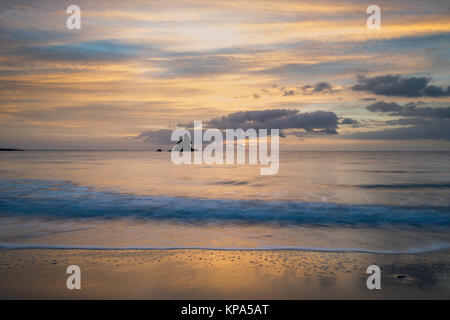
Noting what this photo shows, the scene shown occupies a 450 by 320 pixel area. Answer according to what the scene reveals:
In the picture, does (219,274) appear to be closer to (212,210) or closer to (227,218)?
(227,218)

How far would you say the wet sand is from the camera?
4.91 meters

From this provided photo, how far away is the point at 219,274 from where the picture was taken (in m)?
5.63

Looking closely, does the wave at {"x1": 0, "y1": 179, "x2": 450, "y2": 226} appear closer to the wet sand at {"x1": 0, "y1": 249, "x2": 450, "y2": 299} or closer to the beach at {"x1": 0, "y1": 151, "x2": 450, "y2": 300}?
the beach at {"x1": 0, "y1": 151, "x2": 450, "y2": 300}

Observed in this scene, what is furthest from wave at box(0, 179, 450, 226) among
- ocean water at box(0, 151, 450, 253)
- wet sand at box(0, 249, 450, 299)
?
wet sand at box(0, 249, 450, 299)

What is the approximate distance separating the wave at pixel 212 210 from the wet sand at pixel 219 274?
384 centimetres

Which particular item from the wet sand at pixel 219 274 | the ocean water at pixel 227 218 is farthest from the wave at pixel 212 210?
the wet sand at pixel 219 274

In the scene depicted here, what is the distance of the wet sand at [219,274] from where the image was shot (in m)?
4.91

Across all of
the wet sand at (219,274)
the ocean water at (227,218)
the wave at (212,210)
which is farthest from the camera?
the wave at (212,210)

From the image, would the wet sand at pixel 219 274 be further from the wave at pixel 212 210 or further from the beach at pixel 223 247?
the wave at pixel 212 210

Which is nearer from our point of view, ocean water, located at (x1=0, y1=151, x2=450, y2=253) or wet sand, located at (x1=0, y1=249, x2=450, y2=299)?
wet sand, located at (x1=0, y1=249, x2=450, y2=299)

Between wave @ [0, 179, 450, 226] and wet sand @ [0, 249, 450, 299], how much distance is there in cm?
384

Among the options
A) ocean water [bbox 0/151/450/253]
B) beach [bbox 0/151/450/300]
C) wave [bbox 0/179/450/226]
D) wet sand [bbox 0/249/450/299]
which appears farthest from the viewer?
wave [bbox 0/179/450/226]
